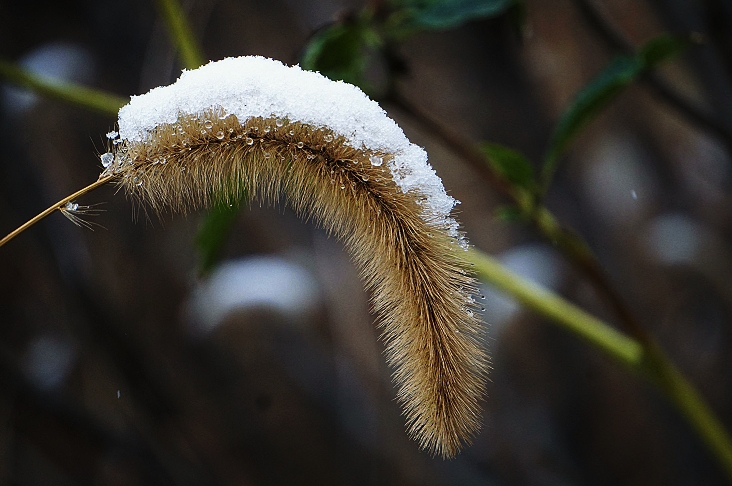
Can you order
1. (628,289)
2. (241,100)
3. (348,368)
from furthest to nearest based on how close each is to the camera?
(628,289) → (348,368) → (241,100)

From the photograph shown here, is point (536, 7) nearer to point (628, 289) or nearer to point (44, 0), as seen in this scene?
point (628, 289)

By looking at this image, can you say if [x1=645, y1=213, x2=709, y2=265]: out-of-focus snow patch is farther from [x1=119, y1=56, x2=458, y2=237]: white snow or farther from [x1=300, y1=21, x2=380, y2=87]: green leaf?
[x1=119, y1=56, x2=458, y2=237]: white snow

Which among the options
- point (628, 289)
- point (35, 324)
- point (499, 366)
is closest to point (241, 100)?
point (35, 324)

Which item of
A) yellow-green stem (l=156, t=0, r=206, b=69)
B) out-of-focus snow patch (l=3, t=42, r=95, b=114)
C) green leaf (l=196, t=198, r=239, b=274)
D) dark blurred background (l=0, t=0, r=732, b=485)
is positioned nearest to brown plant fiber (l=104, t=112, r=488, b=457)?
green leaf (l=196, t=198, r=239, b=274)

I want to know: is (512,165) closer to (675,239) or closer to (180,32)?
(180,32)

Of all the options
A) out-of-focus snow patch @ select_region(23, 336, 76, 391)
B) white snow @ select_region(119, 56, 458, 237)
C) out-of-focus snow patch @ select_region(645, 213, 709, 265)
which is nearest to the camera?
white snow @ select_region(119, 56, 458, 237)

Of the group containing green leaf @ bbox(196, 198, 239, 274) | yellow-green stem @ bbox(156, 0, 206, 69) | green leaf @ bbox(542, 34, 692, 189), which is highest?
yellow-green stem @ bbox(156, 0, 206, 69)

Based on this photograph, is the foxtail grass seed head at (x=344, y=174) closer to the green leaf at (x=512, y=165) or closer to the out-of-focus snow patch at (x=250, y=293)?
the green leaf at (x=512, y=165)
